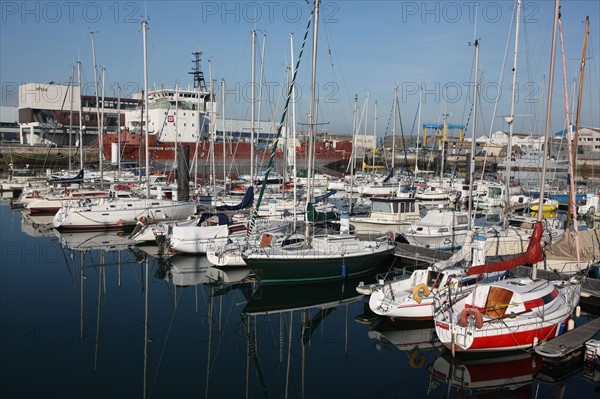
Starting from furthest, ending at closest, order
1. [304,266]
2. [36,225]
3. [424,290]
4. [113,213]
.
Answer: [36,225]
[113,213]
[304,266]
[424,290]

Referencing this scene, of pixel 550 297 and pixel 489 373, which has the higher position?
pixel 550 297

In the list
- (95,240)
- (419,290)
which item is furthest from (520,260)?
(95,240)

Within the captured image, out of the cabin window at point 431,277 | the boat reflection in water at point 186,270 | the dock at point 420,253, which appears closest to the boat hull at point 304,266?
the dock at point 420,253

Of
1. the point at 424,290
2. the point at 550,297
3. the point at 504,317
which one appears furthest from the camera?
the point at 424,290

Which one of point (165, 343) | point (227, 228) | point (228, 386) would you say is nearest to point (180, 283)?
point (227, 228)

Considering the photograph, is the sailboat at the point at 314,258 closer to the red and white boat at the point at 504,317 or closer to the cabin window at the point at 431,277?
the cabin window at the point at 431,277

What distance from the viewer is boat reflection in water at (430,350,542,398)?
10383mm

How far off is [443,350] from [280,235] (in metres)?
9.24

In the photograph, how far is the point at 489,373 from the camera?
10992 millimetres

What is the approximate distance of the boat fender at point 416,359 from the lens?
1169 centimetres

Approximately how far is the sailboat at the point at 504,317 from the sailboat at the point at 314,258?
5.44 meters

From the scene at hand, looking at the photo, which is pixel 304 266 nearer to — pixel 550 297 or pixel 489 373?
pixel 489 373

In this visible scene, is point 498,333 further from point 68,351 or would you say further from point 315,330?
point 68,351

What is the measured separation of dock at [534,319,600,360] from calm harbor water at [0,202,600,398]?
0.38 metres
